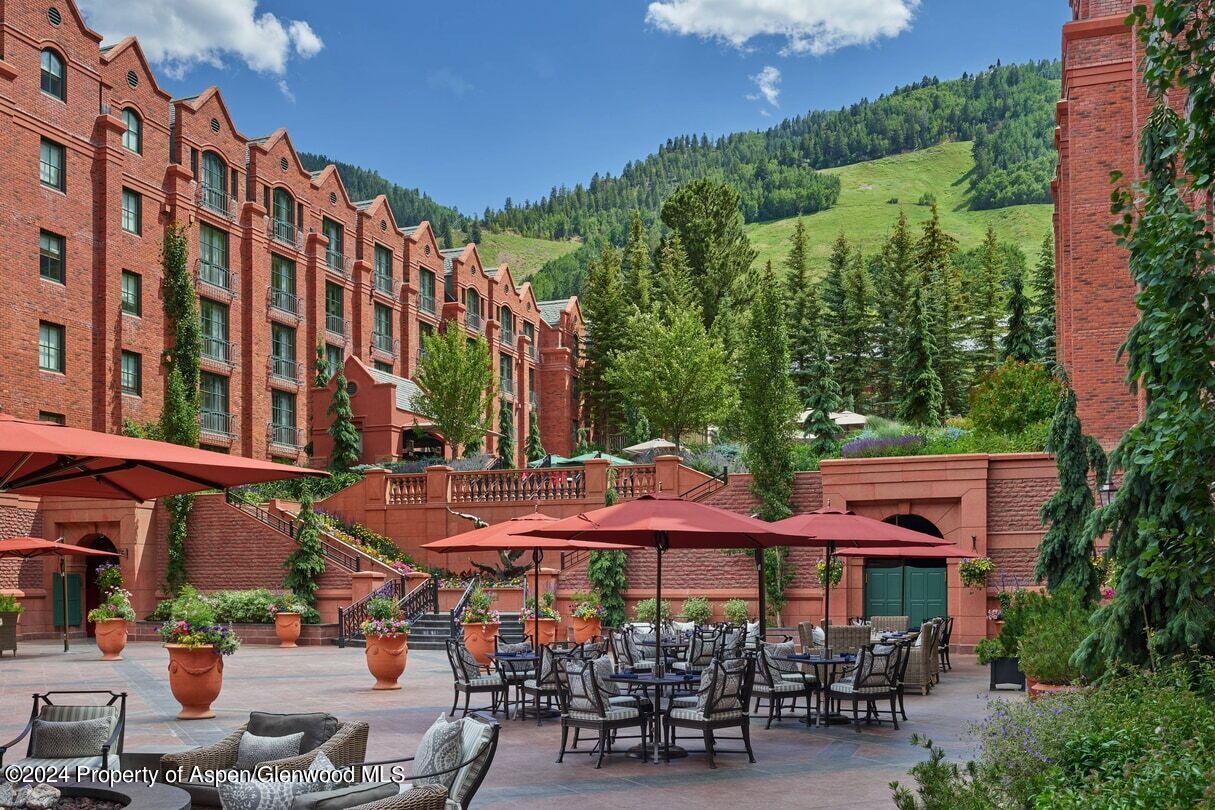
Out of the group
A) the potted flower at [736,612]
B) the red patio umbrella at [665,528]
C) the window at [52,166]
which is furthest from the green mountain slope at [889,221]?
the red patio umbrella at [665,528]

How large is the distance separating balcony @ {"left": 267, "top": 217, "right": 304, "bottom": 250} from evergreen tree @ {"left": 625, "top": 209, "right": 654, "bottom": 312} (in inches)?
732

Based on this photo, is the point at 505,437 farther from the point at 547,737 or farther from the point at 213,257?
the point at 547,737

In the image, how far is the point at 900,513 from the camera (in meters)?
29.1

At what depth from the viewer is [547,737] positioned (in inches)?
576

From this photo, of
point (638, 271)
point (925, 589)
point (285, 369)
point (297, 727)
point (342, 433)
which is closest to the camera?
point (297, 727)

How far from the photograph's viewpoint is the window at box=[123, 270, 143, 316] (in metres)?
39.5

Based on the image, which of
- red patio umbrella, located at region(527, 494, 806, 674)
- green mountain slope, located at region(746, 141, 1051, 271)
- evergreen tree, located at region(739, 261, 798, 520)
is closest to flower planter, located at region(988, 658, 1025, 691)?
red patio umbrella, located at region(527, 494, 806, 674)

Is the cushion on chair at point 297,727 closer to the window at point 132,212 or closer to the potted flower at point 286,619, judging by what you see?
the potted flower at point 286,619

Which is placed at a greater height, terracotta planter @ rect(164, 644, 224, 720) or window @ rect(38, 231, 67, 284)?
window @ rect(38, 231, 67, 284)

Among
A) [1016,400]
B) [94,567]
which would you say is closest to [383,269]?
[94,567]

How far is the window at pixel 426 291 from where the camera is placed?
5875 centimetres

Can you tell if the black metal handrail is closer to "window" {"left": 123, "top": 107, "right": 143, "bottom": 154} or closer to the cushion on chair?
the cushion on chair

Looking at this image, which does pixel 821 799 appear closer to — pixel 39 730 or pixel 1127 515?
pixel 1127 515

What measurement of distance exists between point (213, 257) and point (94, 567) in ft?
41.9
